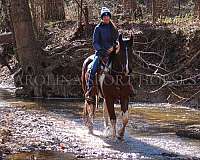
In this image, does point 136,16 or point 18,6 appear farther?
point 136,16

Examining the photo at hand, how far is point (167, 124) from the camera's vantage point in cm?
1372

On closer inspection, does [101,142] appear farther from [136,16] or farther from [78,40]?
[136,16]

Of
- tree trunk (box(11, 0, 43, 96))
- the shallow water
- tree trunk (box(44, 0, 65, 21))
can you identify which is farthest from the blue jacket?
tree trunk (box(44, 0, 65, 21))

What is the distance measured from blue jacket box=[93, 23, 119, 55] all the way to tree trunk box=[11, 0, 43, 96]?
9.48m

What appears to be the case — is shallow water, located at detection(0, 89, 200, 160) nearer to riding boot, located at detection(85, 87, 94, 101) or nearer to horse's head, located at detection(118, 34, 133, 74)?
riding boot, located at detection(85, 87, 94, 101)

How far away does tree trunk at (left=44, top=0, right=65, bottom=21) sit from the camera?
2783 cm

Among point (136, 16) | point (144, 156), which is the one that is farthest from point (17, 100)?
point (144, 156)

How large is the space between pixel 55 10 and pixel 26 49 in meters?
7.42

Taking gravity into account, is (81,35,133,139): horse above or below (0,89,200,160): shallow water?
above

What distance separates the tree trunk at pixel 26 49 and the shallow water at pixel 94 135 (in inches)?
123

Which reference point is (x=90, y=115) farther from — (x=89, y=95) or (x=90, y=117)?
(x=89, y=95)

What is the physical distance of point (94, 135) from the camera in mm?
12156

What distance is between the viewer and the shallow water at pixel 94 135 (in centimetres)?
993

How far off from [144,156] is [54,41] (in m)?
15.4
